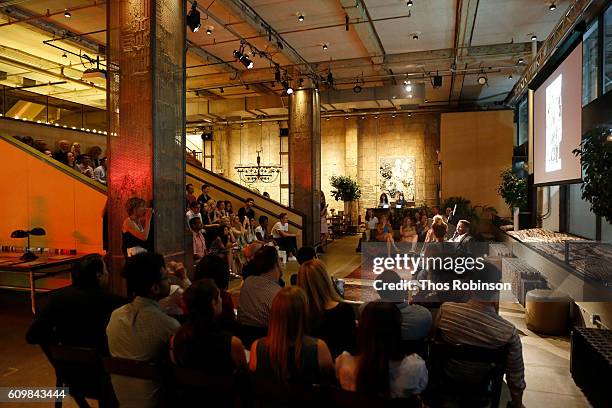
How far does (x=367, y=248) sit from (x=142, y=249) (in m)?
6.44

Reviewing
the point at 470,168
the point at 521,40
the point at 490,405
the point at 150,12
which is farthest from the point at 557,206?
the point at 150,12

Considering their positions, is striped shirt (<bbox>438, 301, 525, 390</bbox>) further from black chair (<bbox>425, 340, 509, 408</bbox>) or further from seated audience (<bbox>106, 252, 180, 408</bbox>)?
seated audience (<bbox>106, 252, 180, 408</bbox>)

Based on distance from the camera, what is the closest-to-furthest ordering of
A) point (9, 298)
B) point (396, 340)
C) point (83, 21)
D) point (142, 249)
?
1. point (396, 340)
2. point (142, 249)
3. point (9, 298)
4. point (83, 21)

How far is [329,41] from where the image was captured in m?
9.48

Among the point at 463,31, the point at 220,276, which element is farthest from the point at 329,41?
the point at 220,276

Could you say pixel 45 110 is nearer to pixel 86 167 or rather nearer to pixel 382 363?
pixel 86 167

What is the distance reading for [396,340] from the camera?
1.70 meters

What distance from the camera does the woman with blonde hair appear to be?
249cm

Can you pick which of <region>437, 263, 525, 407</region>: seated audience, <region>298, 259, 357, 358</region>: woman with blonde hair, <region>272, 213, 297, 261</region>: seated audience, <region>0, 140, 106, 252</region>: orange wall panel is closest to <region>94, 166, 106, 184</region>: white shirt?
<region>0, 140, 106, 252</region>: orange wall panel

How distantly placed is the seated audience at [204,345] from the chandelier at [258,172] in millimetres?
15412

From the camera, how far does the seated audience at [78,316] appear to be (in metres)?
2.40

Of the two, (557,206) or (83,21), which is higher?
(83,21)

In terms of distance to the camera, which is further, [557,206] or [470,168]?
[470,168]

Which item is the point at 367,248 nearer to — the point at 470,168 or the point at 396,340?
the point at 470,168
